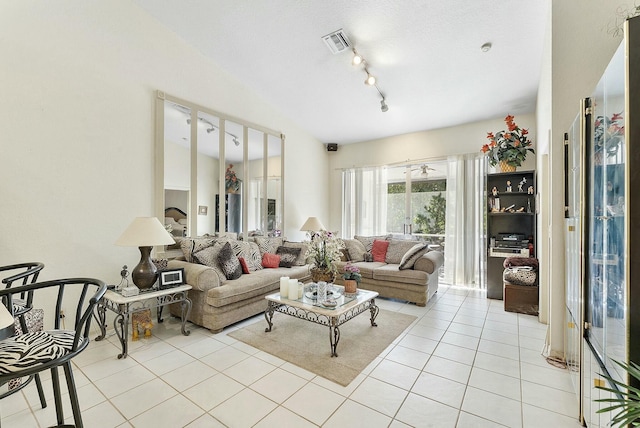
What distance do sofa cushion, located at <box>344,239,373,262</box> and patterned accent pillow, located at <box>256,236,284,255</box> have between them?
128 centimetres

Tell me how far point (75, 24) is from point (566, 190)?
483cm

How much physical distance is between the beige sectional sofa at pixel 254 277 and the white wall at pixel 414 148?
169 cm

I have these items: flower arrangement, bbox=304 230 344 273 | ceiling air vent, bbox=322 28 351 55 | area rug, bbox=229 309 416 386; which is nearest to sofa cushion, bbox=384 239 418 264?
area rug, bbox=229 309 416 386

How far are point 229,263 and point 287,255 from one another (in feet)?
3.60

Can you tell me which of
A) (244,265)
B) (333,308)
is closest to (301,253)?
(244,265)

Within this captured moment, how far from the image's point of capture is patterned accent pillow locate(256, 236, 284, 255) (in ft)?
14.6

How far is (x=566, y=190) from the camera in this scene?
2.34 meters

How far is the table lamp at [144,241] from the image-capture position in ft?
8.74

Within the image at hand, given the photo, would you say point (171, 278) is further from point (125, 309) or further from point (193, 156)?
point (193, 156)

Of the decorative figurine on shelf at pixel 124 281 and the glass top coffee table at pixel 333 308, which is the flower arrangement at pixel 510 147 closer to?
the glass top coffee table at pixel 333 308

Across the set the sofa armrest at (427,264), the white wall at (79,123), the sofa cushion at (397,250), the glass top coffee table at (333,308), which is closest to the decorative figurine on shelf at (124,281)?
the white wall at (79,123)

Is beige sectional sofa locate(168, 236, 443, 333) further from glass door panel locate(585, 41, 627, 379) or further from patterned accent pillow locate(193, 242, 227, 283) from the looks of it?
glass door panel locate(585, 41, 627, 379)

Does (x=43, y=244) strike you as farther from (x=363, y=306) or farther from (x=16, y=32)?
(x=363, y=306)

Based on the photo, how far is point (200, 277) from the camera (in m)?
3.04
